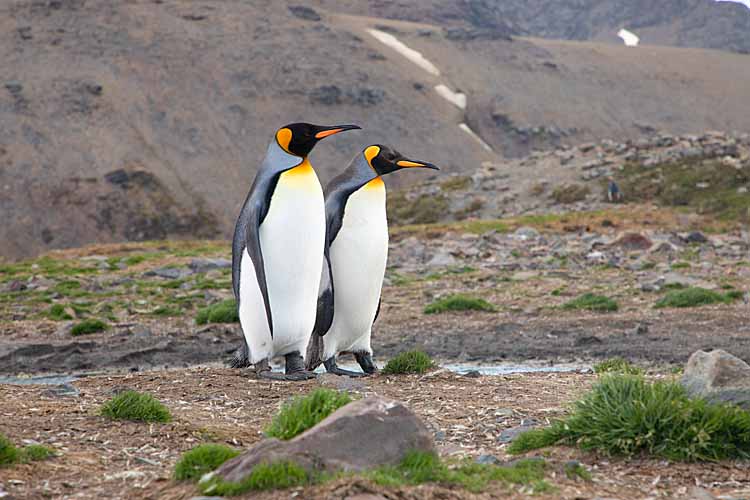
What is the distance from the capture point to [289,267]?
8.98 metres

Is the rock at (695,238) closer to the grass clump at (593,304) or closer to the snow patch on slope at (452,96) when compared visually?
the grass clump at (593,304)

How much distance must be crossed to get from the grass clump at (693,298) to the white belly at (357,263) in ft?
24.9

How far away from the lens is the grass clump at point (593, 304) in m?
16.0

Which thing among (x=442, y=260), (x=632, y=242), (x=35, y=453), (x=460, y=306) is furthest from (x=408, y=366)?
(x=632, y=242)

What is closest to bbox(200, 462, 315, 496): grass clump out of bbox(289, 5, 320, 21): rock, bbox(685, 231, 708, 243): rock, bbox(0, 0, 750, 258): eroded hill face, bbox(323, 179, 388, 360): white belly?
bbox(323, 179, 388, 360): white belly

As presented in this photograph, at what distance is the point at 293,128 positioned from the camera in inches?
356

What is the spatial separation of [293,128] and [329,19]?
8594cm

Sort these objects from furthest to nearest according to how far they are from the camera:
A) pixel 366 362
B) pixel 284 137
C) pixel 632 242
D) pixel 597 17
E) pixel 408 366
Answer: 1. pixel 597 17
2. pixel 632 242
3. pixel 366 362
4. pixel 408 366
5. pixel 284 137

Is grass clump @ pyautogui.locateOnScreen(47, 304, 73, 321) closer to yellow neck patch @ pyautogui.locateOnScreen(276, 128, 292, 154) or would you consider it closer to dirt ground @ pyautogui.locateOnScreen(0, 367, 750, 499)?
dirt ground @ pyautogui.locateOnScreen(0, 367, 750, 499)

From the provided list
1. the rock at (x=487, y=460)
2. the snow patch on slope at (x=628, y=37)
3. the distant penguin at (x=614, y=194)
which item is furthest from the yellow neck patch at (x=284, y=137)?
the snow patch on slope at (x=628, y=37)

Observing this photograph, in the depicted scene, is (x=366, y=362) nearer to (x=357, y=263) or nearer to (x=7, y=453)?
(x=357, y=263)

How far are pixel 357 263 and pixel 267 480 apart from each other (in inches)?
207

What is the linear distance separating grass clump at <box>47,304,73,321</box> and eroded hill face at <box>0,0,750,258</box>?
123 ft

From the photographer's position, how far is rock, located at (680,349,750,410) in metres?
5.87
